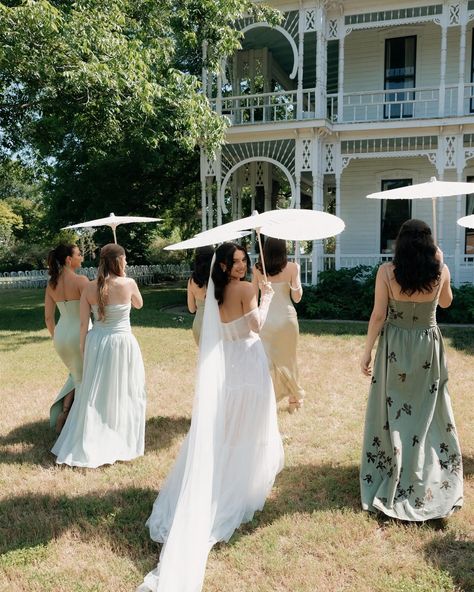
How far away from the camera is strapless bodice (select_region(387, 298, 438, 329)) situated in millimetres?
4016

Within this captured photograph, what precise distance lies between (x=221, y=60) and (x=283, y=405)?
1128 centimetres

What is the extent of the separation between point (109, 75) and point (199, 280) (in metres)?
6.99

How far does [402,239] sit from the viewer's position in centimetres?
380

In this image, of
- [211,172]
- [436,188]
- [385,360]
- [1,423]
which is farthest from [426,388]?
[211,172]

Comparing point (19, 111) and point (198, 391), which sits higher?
point (19, 111)

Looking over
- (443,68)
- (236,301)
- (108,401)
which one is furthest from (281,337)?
(443,68)

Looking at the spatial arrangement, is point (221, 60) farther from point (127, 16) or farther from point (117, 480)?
point (117, 480)

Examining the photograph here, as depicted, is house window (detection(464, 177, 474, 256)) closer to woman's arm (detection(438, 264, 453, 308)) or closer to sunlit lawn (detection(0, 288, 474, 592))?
sunlit lawn (detection(0, 288, 474, 592))

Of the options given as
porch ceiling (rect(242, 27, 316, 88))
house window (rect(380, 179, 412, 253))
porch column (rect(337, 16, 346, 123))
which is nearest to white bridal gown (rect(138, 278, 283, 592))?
porch column (rect(337, 16, 346, 123))

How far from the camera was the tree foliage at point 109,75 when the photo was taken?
33.0 ft

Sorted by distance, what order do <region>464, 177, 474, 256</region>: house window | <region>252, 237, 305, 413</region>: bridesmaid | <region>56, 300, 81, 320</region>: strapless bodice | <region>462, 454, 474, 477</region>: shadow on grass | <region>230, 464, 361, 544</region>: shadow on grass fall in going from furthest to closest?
<region>464, 177, 474, 256</region>: house window < <region>252, 237, 305, 413</region>: bridesmaid < <region>56, 300, 81, 320</region>: strapless bodice < <region>462, 454, 474, 477</region>: shadow on grass < <region>230, 464, 361, 544</region>: shadow on grass

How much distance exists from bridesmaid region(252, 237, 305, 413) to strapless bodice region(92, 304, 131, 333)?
5.77 feet

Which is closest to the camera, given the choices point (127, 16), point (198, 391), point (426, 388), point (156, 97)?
point (198, 391)

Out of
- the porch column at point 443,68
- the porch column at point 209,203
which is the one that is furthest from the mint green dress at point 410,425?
the porch column at point 209,203
